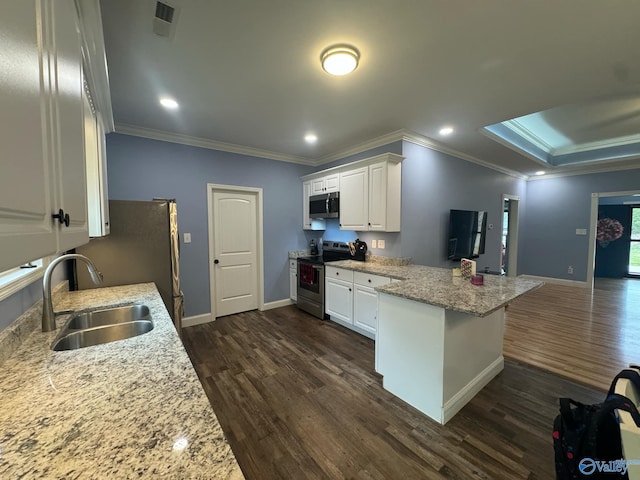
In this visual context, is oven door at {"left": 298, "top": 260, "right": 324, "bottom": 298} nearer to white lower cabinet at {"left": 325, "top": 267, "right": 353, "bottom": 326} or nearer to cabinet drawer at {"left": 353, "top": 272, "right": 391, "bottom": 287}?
white lower cabinet at {"left": 325, "top": 267, "right": 353, "bottom": 326}

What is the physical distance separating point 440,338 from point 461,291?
42 centimetres

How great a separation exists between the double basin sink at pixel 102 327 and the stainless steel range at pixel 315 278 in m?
2.41

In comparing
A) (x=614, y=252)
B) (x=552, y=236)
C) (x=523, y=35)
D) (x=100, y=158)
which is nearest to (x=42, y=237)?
(x=100, y=158)

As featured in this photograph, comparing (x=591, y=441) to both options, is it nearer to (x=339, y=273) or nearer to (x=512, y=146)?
(x=339, y=273)

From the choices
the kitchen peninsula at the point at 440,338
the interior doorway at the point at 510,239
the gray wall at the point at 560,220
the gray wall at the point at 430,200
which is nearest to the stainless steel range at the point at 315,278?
the gray wall at the point at 430,200

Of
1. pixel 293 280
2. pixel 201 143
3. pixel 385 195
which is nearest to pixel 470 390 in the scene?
A: pixel 385 195

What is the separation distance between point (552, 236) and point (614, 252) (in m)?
3.56

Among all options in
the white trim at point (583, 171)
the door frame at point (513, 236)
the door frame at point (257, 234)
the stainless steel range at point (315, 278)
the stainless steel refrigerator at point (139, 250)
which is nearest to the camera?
the stainless steel refrigerator at point (139, 250)

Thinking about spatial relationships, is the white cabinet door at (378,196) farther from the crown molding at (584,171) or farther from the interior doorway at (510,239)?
the crown molding at (584,171)

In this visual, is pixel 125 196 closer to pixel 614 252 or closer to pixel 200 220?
pixel 200 220

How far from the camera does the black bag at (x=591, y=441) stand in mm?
973

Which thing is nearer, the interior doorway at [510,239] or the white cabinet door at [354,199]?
the white cabinet door at [354,199]

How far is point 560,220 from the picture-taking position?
19.4ft

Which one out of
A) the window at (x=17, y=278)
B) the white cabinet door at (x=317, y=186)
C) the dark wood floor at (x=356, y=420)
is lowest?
the dark wood floor at (x=356, y=420)
